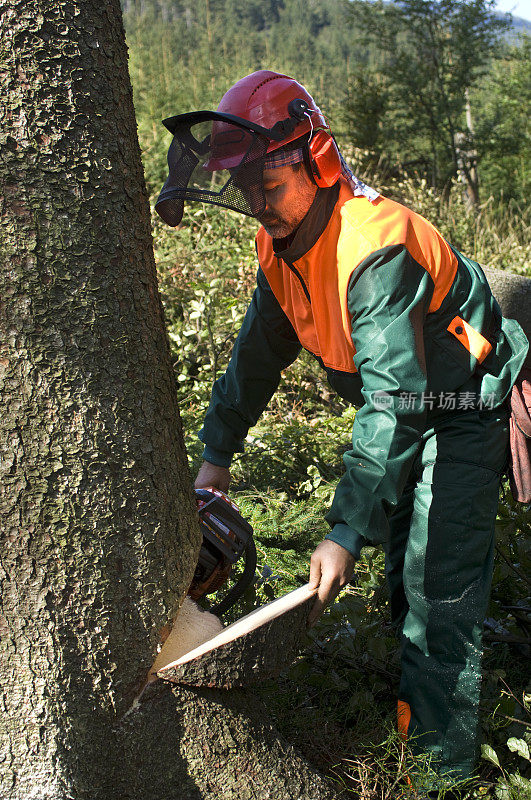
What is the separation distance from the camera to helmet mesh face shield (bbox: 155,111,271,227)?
1773 millimetres

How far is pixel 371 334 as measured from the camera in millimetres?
1765

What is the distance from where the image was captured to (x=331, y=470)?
12.8 feet

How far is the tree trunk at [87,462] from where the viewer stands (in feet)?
4.12

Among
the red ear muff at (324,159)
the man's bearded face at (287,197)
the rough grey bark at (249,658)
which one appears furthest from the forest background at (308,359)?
the red ear muff at (324,159)

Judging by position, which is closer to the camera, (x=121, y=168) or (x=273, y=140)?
(x=121, y=168)

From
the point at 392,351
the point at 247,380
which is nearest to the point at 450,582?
the point at 392,351

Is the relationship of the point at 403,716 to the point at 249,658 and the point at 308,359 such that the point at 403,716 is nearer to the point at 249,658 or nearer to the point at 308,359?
the point at 249,658

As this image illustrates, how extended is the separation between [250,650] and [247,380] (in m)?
1.08

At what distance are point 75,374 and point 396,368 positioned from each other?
2.65 ft

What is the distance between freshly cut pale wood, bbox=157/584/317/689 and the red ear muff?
1145 millimetres

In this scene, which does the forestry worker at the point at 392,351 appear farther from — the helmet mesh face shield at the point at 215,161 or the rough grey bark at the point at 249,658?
the rough grey bark at the point at 249,658

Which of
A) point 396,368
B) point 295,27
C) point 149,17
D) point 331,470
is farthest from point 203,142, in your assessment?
point 295,27

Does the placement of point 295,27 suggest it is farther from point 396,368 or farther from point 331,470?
point 396,368

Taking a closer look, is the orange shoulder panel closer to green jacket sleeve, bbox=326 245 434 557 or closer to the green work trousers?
green jacket sleeve, bbox=326 245 434 557
